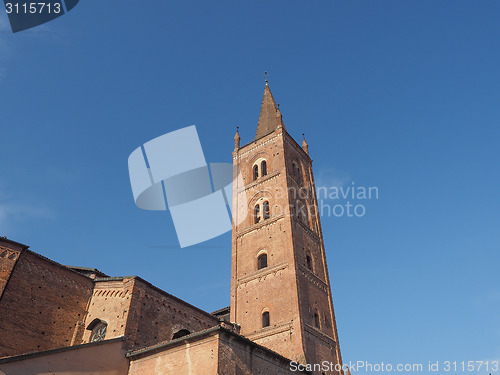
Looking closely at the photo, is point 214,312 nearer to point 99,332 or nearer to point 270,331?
point 270,331

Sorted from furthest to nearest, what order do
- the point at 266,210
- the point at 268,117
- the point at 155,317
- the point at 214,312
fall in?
the point at 268,117 < the point at 266,210 < the point at 214,312 < the point at 155,317

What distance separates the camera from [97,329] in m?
15.8

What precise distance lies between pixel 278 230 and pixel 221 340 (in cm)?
1080

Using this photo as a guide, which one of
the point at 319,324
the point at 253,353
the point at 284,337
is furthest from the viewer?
the point at 319,324

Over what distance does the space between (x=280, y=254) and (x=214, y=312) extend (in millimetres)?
5408

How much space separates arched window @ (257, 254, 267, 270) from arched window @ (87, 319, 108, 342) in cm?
931

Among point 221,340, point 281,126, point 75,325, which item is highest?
point 281,126

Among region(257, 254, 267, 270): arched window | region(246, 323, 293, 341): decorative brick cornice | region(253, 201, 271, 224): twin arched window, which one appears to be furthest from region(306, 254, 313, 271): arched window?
region(246, 323, 293, 341): decorative brick cornice

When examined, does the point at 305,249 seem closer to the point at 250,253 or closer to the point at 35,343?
the point at 250,253

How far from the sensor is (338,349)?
68.1 ft

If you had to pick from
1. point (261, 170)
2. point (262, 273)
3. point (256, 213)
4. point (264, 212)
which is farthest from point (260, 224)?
point (261, 170)

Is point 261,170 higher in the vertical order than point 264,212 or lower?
higher

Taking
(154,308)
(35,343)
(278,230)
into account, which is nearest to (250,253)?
(278,230)

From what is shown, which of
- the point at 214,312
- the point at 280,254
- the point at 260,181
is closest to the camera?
the point at 280,254
